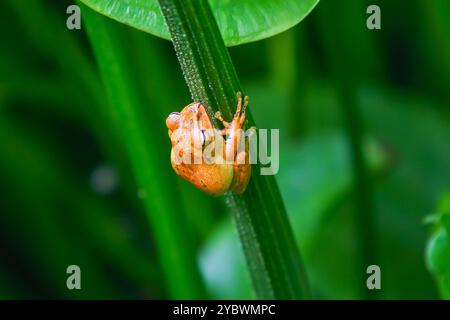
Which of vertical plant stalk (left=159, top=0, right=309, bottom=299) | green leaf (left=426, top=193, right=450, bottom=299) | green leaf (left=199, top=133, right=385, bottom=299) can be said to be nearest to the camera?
vertical plant stalk (left=159, top=0, right=309, bottom=299)

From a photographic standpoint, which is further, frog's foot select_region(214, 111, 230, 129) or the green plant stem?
the green plant stem

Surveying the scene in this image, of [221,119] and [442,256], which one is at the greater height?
[221,119]

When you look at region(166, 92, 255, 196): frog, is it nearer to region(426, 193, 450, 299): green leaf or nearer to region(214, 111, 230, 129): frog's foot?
region(214, 111, 230, 129): frog's foot

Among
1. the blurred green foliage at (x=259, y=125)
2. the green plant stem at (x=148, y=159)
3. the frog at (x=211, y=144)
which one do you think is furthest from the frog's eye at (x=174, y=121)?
the blurred green foliage at (x=259, y=125)

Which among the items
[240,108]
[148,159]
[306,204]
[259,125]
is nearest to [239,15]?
[240,108]

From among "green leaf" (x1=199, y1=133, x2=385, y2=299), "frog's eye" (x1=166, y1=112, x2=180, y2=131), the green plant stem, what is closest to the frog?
"frog's eye" (x1=166, y1=112, x2=180, y2=131)

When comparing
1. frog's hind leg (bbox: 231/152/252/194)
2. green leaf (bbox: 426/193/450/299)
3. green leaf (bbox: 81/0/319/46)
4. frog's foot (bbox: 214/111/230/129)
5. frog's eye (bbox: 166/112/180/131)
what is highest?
green leaf (bbox: 81/0/319/46)

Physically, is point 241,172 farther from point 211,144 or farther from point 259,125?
point 259,125
